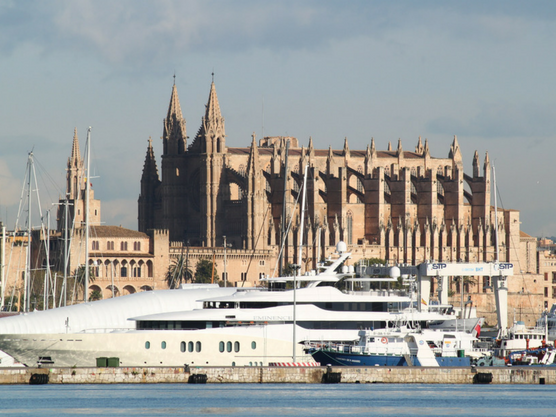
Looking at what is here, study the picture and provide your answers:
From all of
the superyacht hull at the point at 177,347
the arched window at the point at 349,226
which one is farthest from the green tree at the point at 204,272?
the superyacht hull at the point at 177,347

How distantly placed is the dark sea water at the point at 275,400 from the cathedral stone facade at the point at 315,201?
253 ft

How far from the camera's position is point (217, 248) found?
132250 mm

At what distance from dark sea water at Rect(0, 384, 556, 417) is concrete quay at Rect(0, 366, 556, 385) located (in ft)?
1.10

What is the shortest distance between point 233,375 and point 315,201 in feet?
277

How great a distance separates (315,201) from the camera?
138m

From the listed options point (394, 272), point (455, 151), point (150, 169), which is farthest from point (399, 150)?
point (394, 272)

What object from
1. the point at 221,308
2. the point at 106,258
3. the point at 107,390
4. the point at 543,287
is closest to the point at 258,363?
the point at 221,308

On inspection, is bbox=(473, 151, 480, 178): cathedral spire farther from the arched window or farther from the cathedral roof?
the cathedral roof

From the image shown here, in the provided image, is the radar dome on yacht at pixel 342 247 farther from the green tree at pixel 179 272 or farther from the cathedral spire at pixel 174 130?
the cathedral spire at pixel 174 130

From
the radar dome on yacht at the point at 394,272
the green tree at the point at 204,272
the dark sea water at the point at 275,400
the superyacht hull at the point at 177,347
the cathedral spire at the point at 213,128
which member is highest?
the cathedral spire at the point at 213,128

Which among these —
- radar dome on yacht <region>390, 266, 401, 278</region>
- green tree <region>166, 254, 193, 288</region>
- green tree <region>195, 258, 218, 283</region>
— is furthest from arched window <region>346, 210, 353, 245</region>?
radar dome on yacht <region>390, 266, 401, 278</region>

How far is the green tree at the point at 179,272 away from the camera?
128 m

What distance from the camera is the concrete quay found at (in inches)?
2103

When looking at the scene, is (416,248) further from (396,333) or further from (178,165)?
(396,333)
